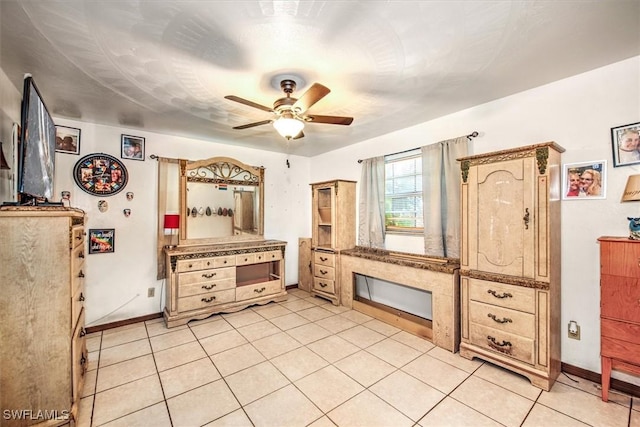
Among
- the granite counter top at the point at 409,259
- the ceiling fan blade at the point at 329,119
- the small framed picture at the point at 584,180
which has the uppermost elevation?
the ceiling fan blade at the point at 329,119

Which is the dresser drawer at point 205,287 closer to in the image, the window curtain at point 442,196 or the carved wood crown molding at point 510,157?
the window curtain at point 442,196

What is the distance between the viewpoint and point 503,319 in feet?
7.54

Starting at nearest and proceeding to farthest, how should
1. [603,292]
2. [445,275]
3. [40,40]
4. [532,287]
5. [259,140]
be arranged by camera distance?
1. [40,40]
2. [603,292]
3. [532,287]
4. [445,275]
5. [259,140]

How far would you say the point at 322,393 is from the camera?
6.66 ft

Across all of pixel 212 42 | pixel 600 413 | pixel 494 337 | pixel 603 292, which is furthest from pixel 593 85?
pixel 212 42

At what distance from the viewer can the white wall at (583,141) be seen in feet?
6.73

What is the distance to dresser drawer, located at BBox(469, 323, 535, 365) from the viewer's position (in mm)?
2163

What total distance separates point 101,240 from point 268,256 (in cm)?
203

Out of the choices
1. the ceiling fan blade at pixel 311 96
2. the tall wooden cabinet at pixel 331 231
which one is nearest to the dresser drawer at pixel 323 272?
the tall wooden cabinet at pixel 331 231

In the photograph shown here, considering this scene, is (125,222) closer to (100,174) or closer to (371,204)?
(100,174)

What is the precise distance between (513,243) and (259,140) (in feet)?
11.0

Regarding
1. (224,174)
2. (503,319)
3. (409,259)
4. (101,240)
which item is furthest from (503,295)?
(101,240)

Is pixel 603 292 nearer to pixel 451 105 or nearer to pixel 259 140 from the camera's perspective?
pixel 451 105

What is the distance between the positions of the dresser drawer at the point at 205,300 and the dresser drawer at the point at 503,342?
284cm
